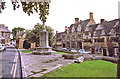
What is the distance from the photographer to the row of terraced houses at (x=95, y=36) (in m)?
35.3

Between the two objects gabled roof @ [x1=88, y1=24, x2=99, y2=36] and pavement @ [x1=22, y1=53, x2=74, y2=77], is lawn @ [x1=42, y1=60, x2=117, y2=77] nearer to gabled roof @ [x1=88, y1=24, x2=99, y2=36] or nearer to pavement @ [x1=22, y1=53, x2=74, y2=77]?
pavement @ [x1=22, y1=53, x2=74, y2=77]

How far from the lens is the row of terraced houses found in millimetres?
35281

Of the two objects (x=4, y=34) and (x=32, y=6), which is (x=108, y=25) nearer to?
(x=32, y=6)

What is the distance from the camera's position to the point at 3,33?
58.3 meters

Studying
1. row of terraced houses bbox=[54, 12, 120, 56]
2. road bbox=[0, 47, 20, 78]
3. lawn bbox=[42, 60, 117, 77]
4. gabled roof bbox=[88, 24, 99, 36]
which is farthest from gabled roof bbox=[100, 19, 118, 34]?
road bbox=[0, 47, 20, 78]

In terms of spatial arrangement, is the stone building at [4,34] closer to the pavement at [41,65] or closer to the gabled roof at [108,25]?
the gabled roof at [108,25]

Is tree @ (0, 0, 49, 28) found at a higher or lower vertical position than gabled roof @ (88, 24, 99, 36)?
lower

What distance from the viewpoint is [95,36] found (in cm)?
4103

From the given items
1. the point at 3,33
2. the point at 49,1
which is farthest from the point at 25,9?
the point at 3,33

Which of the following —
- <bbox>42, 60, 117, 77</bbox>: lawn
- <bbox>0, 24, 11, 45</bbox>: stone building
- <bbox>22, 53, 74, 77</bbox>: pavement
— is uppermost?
<bbox>0, 24, 11, 45</bbox>: stone building

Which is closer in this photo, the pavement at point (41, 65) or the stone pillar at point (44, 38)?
the pavement at point (41, 65)

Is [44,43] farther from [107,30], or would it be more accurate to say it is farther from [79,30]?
[79,30]

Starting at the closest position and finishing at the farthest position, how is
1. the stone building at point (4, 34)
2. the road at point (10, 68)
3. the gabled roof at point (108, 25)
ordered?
the road at point (10, 68) → the gabled roof at point (108, 25) → the stone building at point (4, 34)

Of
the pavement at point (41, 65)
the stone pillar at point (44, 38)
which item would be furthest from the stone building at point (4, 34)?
the pavement at point (41, 65)
